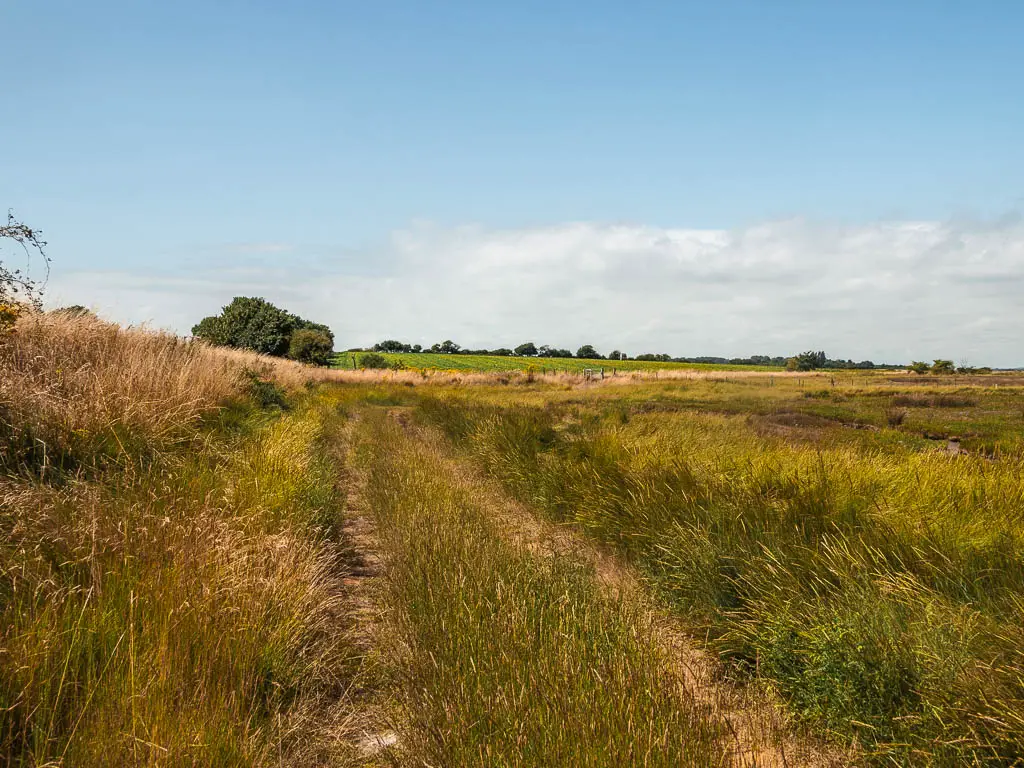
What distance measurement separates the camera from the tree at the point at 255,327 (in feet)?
187

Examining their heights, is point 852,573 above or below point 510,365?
below

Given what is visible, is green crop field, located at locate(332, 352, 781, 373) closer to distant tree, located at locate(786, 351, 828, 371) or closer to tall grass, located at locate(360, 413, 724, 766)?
distant tree, located at locate(786, 351, 828, 371)

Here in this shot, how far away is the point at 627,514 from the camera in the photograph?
5.79 metres

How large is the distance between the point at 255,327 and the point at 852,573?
61042 mm

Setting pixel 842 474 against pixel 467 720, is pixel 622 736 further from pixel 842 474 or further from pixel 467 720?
pixel 842 474

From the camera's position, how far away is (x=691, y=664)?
3.44 meters

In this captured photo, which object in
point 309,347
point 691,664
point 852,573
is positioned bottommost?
point 691,664

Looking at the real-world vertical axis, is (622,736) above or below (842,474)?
below

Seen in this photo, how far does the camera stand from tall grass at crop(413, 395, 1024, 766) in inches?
96.3

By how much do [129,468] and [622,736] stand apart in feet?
14.1

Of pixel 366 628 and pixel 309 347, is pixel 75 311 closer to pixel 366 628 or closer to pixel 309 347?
pixel 366 628

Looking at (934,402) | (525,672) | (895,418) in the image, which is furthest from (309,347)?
(525,672)

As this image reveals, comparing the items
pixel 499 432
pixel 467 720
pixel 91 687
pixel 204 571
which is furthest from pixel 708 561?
pixel 499 432

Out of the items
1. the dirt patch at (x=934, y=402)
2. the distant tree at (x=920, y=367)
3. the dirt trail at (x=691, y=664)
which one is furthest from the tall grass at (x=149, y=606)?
the distant tree at (x=920, y=367)
